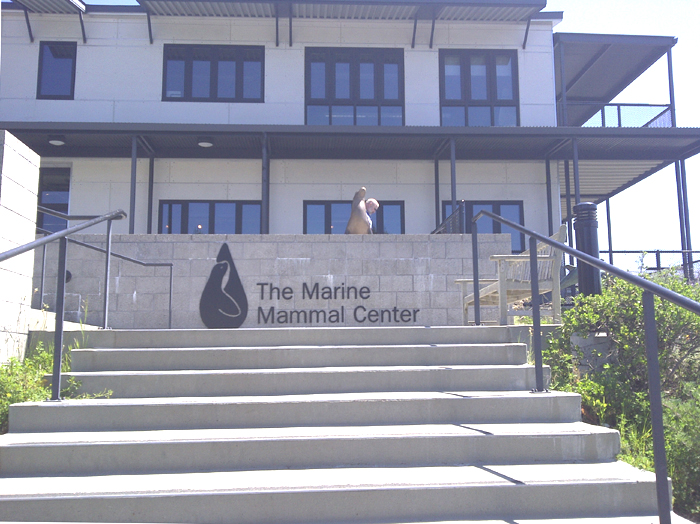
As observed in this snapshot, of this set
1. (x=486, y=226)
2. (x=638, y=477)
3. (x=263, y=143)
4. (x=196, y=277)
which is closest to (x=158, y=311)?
(x=196, y=277)

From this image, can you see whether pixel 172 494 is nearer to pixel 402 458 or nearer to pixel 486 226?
pixel 402 458

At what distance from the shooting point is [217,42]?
15.1 m

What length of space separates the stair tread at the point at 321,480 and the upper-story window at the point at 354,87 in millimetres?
11929

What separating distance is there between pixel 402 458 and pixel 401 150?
11235 millimetres

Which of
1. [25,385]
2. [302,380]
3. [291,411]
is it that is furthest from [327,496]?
[25,385]

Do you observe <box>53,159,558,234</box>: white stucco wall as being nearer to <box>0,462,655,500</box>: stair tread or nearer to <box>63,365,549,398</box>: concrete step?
<box>63,365,549,398</box>: concrete step

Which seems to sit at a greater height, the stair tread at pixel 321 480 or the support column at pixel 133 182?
the support column at pixel 133 182

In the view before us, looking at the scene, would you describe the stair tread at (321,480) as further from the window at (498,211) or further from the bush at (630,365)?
the window at (498,211)

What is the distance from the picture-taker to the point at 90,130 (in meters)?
12.9

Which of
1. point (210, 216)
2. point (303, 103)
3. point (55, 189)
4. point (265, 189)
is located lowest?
point (210, 216)

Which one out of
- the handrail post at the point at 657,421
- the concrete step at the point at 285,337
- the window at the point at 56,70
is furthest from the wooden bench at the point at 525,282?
the window at the point at 56,70

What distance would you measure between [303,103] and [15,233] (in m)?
10.0

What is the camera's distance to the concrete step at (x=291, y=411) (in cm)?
434

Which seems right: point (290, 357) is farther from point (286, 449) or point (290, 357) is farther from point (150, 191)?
point (150, 191)
